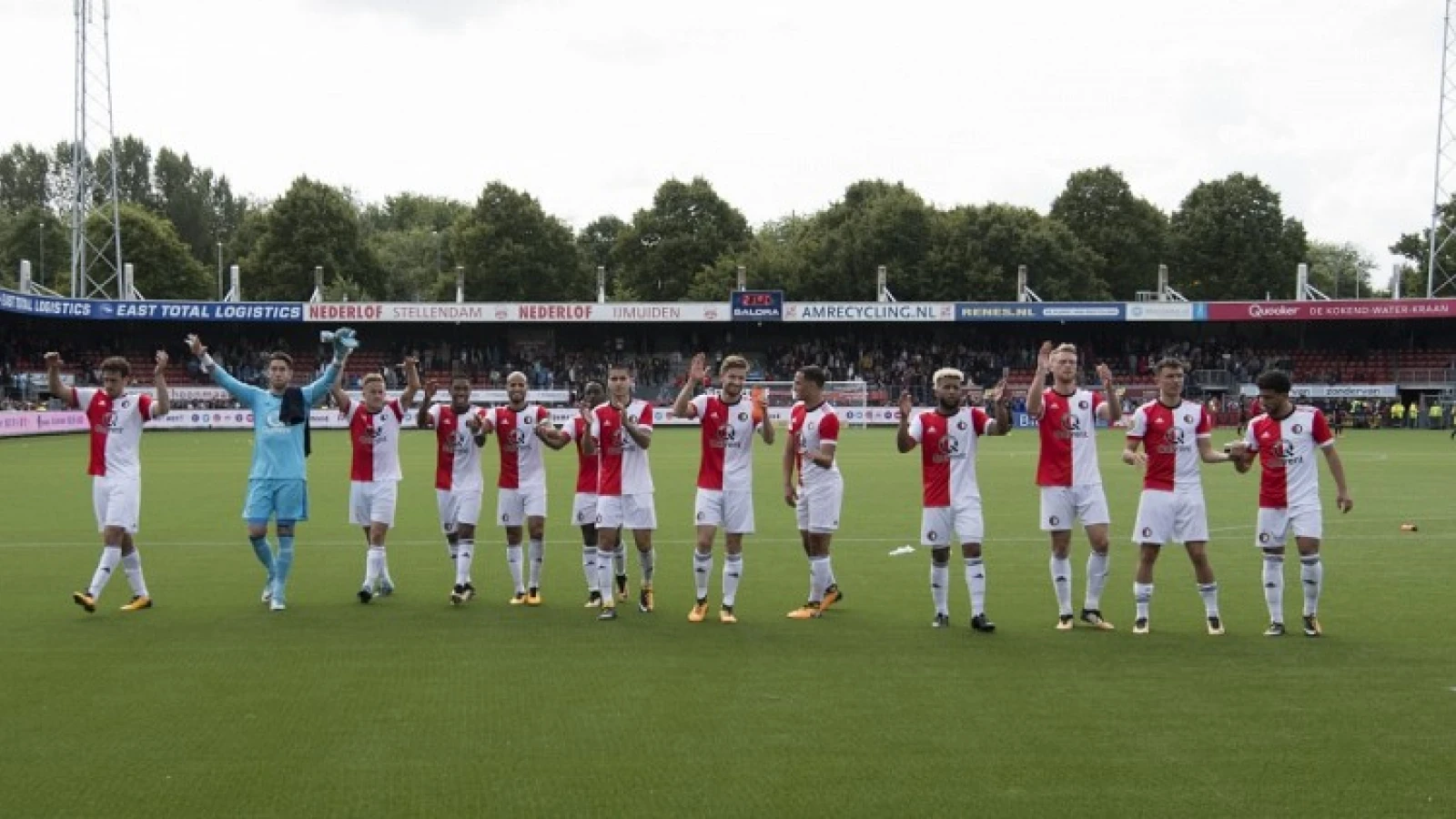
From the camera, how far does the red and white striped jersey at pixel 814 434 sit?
11562 millimetres

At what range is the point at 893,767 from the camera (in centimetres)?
694

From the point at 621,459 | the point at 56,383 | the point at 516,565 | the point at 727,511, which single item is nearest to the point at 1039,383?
the point at 727,511

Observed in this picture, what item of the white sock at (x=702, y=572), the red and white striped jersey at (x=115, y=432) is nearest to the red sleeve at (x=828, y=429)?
the white sock at (x=702, y=572)

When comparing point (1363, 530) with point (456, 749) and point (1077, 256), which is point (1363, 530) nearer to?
point (456, 749)

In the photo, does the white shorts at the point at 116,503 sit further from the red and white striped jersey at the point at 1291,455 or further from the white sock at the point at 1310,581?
the white sock at the point at 1310,581

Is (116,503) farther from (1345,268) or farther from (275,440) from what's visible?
A: (1345,268)

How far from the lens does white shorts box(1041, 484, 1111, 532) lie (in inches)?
442

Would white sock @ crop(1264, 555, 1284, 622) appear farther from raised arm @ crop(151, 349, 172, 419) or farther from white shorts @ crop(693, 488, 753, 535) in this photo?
raised arm @ crop(151, 349, 172, 419)

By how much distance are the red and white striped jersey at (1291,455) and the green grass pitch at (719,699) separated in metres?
1.17

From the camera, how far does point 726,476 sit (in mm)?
11766

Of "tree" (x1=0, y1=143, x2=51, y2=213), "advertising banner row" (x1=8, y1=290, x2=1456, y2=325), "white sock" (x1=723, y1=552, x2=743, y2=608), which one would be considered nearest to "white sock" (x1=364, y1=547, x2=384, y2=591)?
"white sock" (x1=723, y1=552, x2=743, y2=608)

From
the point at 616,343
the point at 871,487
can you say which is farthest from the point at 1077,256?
the point at 871,487

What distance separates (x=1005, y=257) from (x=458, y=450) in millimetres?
75192

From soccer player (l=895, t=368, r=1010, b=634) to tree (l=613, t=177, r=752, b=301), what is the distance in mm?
80572
